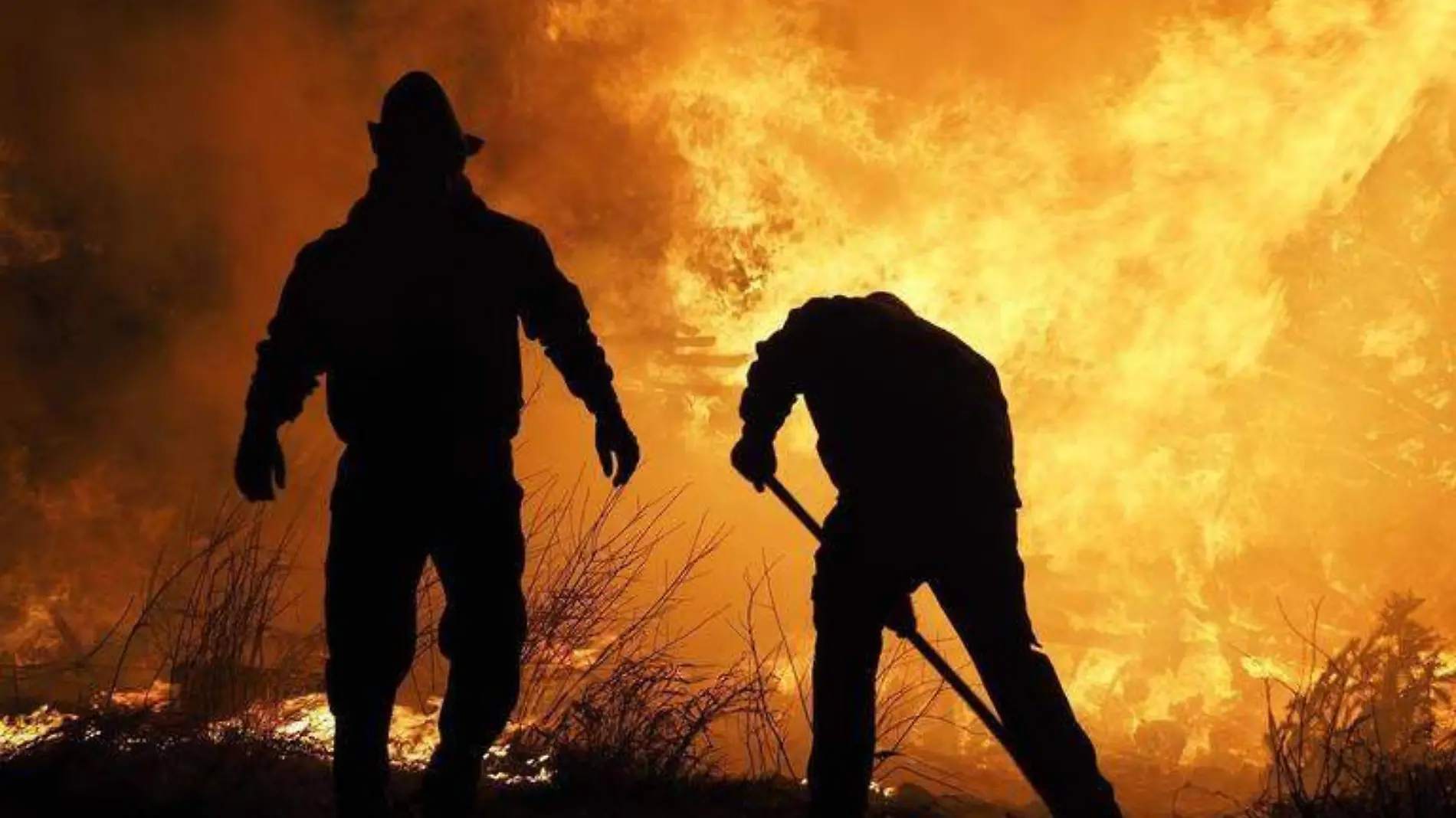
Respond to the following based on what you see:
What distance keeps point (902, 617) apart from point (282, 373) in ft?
7.60

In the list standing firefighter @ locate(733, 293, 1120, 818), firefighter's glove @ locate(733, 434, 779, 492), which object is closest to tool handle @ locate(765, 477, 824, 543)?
firefighter's glove @ locate(733, 434, 779, 492)

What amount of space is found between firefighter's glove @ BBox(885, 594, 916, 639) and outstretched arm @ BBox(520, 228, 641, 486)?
1.04m

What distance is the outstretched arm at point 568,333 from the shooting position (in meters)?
3.12

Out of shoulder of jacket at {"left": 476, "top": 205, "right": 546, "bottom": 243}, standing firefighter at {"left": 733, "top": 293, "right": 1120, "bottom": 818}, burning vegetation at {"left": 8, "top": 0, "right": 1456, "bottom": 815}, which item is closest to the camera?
standing firefighter at {"left": 733, "top": 293, "right": 1120, "bottom": 818}

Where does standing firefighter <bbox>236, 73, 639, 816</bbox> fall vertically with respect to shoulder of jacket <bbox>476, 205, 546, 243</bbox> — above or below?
below

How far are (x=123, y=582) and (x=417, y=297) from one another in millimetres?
13159

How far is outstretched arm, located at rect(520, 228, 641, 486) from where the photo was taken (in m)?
3.12

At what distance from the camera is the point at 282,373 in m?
2.97

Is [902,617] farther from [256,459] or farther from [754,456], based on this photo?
[256,459]

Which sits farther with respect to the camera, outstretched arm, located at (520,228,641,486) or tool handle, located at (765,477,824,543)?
tool handle, located at (765,477,824,543)

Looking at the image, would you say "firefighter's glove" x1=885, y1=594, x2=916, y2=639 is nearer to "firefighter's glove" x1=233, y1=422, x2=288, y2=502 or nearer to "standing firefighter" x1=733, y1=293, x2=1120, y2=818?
"standing firefighter" x1=733, y1=293, x2=1120, y2=818

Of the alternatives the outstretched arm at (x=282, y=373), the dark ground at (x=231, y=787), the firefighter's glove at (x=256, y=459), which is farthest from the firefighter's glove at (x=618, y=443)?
the dark ground at (x=231, y=787)

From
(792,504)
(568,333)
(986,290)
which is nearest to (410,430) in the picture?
(568,333)

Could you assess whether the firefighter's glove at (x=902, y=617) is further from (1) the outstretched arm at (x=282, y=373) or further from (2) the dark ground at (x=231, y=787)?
(1) the outstretched arm at (x=282, y=373)
